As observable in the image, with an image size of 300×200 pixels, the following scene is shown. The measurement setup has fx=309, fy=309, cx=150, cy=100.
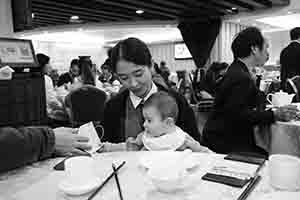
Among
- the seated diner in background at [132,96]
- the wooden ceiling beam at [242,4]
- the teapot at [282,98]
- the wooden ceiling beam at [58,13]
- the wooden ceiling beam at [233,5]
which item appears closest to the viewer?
the seated diner in background at [132,96]

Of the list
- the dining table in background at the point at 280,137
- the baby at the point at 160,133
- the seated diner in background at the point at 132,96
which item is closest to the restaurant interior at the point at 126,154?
the dining table in background at the point at 280,137

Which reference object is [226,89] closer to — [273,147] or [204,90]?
[273,147]

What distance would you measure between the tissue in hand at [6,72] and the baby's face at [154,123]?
1608 mm

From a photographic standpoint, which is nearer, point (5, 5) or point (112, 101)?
point (112, 101)

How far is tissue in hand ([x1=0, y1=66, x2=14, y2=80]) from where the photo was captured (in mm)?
2670

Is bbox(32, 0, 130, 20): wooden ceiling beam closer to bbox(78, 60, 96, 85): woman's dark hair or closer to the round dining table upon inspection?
bbox(78, 60, 96, 85): woman's dark hair

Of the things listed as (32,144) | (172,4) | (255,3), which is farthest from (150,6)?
(32,144)

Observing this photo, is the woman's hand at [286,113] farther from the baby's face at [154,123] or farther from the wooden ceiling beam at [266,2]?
the wooden ceiling beam at [266,2]

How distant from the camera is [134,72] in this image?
1782 millimetres

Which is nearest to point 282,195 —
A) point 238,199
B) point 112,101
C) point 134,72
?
point 238,199

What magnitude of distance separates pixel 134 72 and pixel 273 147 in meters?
1.35

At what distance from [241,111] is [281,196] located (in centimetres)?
139

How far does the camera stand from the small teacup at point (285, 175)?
91cm

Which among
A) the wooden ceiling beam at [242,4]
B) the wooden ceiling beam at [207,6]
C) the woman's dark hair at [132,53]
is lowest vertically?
the woman's dark hair at [132,53]
